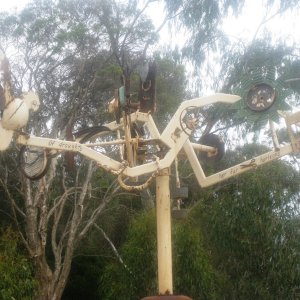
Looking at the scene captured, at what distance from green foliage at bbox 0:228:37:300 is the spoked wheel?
20.2 ft

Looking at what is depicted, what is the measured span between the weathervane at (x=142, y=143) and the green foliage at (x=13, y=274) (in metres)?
6.06

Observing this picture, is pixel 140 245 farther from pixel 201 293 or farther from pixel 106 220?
pixel 106 220

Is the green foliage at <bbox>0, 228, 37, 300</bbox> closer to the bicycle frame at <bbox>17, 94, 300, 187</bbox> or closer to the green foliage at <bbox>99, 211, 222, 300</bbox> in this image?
the green foliage at <bbox>99, 211, 222, 300</bbox>

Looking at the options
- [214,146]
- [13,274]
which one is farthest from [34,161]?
[13,274]

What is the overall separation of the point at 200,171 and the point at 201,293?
5.88 metres

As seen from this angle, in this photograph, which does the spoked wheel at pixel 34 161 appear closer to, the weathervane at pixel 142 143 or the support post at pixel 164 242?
the weathervane at pixel 142 143

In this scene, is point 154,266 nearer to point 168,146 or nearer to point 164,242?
point 168,146

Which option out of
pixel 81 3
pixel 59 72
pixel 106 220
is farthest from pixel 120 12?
pixel 106 220

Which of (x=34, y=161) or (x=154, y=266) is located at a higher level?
(x=34, y=161)

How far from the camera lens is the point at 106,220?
1343 cm

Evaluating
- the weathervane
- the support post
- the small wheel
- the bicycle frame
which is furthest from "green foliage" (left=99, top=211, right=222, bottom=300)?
the support post

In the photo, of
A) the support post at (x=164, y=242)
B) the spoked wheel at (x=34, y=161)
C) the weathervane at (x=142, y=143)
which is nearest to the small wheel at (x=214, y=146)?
the weathervane at (x=142, y=143)

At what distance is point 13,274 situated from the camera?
9.67 m

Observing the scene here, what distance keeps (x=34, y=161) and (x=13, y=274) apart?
6.49m
